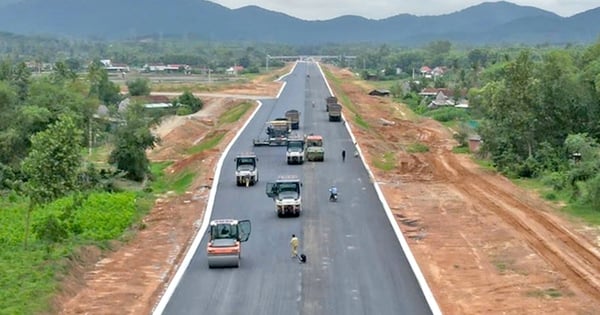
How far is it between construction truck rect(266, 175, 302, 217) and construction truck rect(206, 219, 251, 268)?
330 inches

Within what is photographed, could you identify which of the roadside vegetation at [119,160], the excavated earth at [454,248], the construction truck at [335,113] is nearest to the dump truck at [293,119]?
the roadside vegetation at [119,160]

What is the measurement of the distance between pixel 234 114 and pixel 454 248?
67195mm

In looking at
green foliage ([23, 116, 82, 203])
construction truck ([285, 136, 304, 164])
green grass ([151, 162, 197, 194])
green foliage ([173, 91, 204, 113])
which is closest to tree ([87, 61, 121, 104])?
green foliage ([173, 91, 204, 113])

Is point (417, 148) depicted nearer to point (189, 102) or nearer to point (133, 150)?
point (133, 150)

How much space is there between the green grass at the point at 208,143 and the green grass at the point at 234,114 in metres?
11.1

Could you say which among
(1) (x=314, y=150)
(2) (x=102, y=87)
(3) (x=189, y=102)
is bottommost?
(3) (x=189, y=102)

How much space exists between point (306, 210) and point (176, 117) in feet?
224

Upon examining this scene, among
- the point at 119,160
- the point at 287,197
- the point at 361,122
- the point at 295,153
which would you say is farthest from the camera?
the point at 361,122

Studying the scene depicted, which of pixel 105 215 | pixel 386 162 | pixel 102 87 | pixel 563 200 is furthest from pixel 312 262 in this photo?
pixel 102 87

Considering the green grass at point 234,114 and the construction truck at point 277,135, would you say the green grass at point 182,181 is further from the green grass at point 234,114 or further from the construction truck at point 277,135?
the green grass at point 234,114

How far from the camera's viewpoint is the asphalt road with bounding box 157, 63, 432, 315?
2927cm

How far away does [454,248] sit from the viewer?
3772cm

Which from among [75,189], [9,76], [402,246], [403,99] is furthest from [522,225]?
[403,99]

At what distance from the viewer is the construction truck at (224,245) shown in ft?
110
